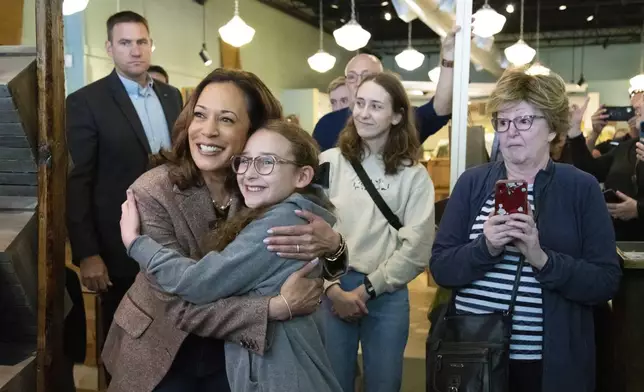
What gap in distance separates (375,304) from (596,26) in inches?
520

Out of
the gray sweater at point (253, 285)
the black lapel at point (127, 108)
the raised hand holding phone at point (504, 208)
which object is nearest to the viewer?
the gray sweater at point (253, 285)

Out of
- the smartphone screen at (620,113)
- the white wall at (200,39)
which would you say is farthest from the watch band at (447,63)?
the white wall at (200,39)

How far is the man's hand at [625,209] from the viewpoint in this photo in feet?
9.48

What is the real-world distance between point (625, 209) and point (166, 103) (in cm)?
221

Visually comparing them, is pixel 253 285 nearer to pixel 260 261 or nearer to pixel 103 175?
pixel 260 261

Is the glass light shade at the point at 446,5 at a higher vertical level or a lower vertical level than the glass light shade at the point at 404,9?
lower

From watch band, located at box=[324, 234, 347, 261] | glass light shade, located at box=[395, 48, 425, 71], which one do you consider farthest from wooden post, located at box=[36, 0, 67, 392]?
glass light shade, located at box=[395, 48, 425, 71]

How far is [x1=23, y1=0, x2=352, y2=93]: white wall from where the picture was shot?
6219 mm

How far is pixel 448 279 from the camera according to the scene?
69.0 inches

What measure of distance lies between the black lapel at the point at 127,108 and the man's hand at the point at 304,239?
1.29 m

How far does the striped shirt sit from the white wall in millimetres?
4391

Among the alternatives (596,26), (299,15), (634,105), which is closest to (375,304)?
(634,105)

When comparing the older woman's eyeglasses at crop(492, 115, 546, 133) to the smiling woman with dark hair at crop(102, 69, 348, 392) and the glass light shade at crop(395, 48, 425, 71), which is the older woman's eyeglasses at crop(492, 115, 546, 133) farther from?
the glass light shade at crop(395, 48, 425, 71)

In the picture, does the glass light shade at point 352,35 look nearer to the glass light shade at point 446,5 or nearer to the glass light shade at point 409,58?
the glass light shade at point 446,5
